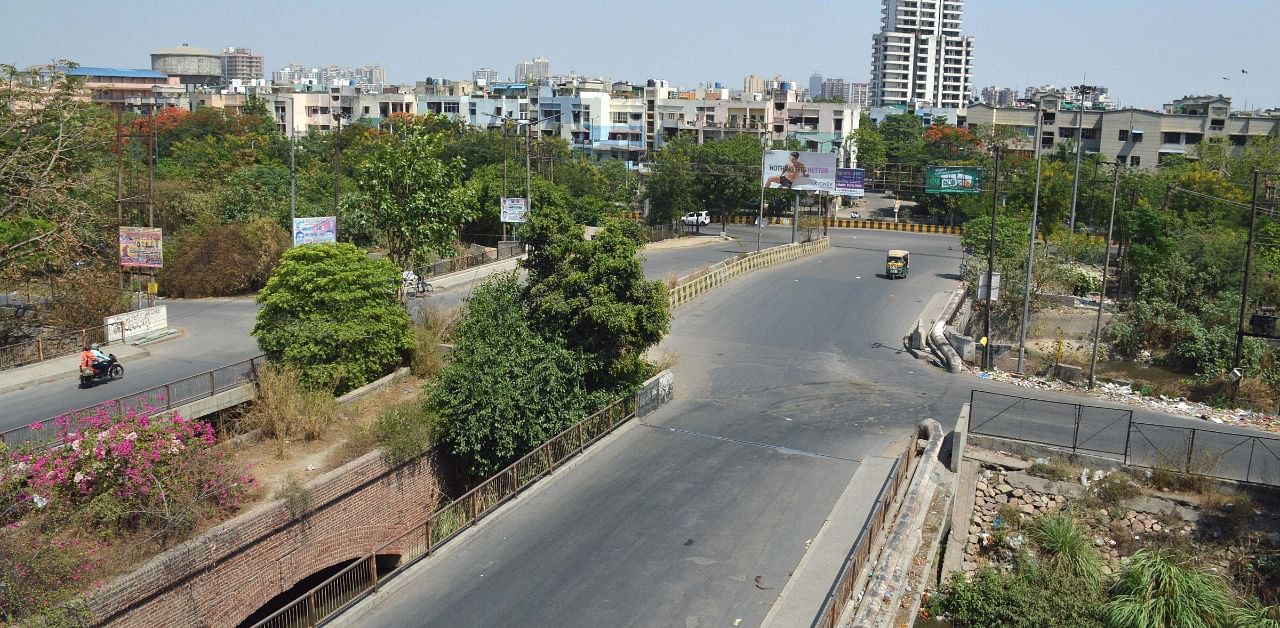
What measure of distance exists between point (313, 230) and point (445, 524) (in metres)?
16.1

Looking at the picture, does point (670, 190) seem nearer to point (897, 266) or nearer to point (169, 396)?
point (897, 266)

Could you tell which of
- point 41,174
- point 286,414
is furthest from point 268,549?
point 41,174

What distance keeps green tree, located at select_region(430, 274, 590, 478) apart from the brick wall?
1.40 meters

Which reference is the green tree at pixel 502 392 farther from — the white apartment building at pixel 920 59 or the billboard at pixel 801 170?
the white apartment building at pixel 920 59

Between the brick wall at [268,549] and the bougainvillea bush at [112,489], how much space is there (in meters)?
0.61

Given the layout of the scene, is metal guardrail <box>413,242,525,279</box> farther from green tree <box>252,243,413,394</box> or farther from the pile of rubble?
the pile of rubble

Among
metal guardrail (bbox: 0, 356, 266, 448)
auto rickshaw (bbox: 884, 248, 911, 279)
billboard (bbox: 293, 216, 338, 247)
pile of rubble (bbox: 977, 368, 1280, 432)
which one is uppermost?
billboard (bbox: 293, 216, 338, 247)

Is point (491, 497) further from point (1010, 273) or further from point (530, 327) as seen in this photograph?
point (1010, 273)

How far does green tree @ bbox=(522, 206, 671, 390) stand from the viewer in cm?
2370

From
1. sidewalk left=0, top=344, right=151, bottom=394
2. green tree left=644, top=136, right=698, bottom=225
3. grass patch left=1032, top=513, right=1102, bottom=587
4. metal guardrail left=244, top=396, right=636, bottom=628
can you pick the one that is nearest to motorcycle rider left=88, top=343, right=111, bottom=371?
sidewalk left=0, top=344, right=151, bottom=394

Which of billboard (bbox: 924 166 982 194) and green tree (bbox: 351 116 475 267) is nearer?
green tree (bbox: 351 116 475 267)

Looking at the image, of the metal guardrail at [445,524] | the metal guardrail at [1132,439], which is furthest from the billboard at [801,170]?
the metal guardrail at [445,524]

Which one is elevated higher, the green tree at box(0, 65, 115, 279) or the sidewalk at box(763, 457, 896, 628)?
the green tree at box(0, 65, 115, 279)

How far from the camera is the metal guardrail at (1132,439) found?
67.1 feet
